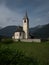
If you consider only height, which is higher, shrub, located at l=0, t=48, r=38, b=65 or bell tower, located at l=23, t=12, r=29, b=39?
bell tower, located at l=23, t=12, r=29, b=39

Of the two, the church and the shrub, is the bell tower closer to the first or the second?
the church

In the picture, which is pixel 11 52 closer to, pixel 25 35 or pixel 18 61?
pixel 18 61

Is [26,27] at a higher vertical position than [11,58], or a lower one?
higher

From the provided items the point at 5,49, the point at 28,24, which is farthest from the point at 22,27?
the point at 5,49

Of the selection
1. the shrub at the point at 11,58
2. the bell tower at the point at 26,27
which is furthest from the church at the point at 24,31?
the shrub at the point at 11,58

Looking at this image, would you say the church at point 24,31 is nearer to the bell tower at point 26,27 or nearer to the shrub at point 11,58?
the bell tower at point 26,27

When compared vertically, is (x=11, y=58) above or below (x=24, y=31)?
below

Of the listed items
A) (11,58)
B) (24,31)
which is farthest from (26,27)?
(11,58)

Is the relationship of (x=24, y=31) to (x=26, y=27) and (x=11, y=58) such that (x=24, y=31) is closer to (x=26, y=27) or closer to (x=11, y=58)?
(x=26, y=27)

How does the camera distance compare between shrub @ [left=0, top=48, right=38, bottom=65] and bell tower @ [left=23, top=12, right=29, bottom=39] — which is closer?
shrub @ [left=0, top=48, right=38, bottom=65]

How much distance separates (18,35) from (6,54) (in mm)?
55372

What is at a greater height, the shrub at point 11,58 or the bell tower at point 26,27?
the bell tower at point 26,27

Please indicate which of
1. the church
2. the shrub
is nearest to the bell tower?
the church

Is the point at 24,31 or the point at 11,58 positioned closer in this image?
the point at 11,58
